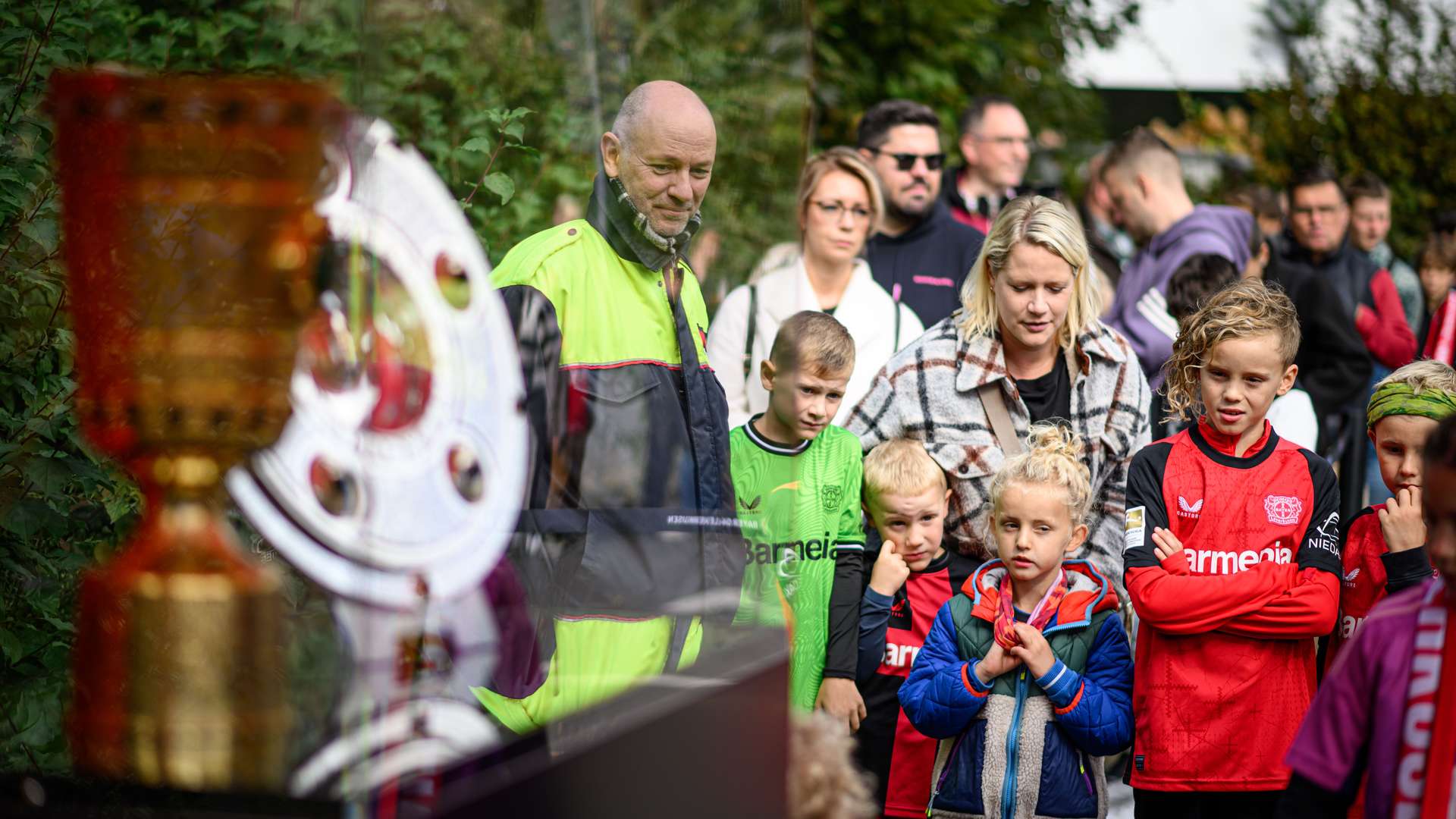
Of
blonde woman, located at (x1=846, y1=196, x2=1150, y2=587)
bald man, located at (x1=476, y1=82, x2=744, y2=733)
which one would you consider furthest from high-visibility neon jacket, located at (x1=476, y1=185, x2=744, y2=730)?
blonde woman, located at (x1=846, y1=196, x2=1150, y2=587)

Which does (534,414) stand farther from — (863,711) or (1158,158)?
(1158,158)

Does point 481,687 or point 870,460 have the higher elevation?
point 870,460

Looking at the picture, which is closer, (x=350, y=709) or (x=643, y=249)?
(x=350, y=709)

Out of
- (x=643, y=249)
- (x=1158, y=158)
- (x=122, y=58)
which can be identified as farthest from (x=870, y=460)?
(x=1158, y=158)

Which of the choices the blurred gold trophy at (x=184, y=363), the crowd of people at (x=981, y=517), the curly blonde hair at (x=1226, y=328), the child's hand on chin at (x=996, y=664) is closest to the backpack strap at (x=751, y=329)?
the crowd of people at (x=981, y=517)

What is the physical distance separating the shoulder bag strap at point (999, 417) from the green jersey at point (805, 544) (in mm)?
326

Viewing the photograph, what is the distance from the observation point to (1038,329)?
3.40 metres

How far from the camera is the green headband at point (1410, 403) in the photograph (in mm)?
Answer: 3080

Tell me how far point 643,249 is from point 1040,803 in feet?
5.21

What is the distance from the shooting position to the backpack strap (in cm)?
222

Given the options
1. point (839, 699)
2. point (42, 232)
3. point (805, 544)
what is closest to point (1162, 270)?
point (839, 699)

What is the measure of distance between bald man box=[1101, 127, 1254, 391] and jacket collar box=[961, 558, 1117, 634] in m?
1.38

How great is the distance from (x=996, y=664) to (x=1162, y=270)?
2109mm

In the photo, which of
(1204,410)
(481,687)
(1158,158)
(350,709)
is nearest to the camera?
(350,709)
